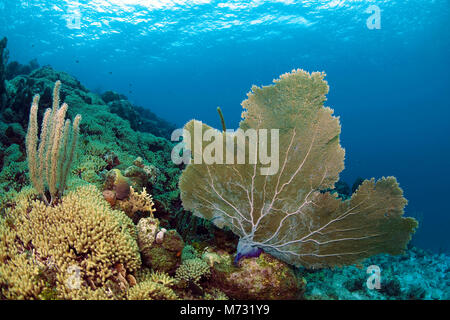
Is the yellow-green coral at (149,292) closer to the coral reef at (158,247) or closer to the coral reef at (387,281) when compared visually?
the coral reef at (158,247)

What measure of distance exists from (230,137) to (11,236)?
348cm

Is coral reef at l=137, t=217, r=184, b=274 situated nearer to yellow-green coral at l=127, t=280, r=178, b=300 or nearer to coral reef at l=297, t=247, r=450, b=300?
yellow-green coral at l=127, t=280, r=178, b=300

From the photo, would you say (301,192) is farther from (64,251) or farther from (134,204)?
(64,251)

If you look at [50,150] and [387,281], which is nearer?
[50,150]

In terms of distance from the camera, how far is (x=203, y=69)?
5466 centimetres

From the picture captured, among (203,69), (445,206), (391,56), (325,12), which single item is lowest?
(445,206)

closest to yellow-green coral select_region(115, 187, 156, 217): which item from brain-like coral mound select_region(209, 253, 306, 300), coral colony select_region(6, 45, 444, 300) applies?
→ coral colony select_region(6, 45, 444, 300)

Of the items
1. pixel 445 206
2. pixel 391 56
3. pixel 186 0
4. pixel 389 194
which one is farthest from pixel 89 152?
pixel 445 206

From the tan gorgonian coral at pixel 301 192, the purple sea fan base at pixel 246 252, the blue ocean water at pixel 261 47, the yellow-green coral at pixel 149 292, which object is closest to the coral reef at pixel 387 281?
the purple sea fan base at pixel 246 252

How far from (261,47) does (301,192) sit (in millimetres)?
41224

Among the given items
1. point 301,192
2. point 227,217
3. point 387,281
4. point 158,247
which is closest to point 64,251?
point 158,247

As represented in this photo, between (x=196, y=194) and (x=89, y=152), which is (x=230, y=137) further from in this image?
(x=89, y=152)

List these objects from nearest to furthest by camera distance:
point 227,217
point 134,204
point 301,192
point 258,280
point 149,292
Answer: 1. point 149,292
2. point 301,192
3. point 258,280
4. point 227,217
5. point 134,204

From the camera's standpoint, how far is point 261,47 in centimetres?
3928
